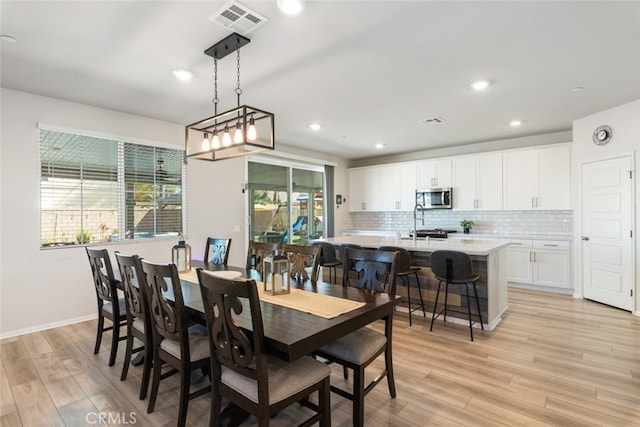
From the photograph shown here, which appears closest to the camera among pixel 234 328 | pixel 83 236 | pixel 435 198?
pixel 234 328

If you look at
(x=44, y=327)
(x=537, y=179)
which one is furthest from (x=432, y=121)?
(x=44, y=327)

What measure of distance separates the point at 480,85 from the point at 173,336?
3.62 meters

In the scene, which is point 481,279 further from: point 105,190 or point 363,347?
point 105,190

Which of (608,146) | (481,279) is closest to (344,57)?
(481,279)

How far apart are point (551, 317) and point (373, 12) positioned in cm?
403

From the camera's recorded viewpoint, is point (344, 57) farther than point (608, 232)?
No

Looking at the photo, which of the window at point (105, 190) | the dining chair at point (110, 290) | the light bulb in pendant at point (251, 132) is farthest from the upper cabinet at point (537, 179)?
the dining chair at point (110, 290)

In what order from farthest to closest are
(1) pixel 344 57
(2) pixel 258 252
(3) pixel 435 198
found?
(3) pixel 435 198
(2) pixel 258 252
(1) pixel 344 57

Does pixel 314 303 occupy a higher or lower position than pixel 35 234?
lower

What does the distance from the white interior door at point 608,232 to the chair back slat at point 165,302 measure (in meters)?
5.21

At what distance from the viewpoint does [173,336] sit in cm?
198

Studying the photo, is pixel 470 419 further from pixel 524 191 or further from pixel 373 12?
pixel 524 191

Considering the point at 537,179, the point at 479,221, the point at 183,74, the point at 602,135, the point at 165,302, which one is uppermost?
the point at 183,74

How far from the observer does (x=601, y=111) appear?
4418mm
